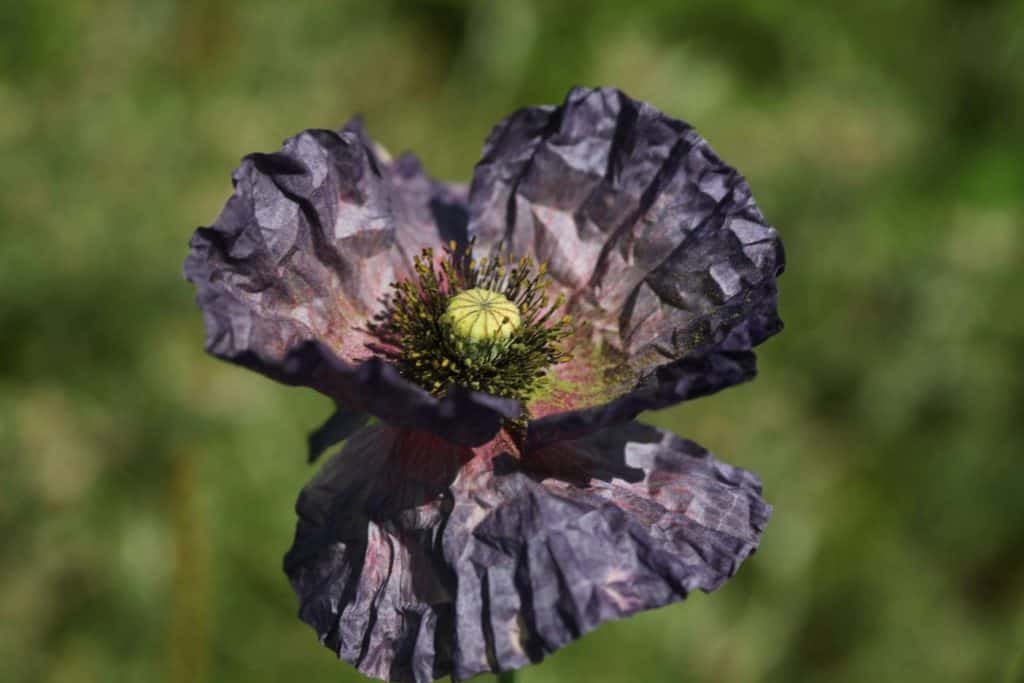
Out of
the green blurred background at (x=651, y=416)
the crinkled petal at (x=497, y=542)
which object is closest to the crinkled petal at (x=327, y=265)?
the crinkled petal at (x=497, y=542)

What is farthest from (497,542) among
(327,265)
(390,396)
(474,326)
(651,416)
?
(651,416)

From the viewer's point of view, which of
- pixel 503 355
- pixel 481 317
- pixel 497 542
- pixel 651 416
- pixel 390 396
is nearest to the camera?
pixel 390 396

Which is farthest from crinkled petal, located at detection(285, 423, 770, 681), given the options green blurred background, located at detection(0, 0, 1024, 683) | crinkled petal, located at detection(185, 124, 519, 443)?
green blurred background, located at detection(0, 0, 1024, 683)

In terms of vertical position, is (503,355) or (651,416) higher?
(503,355)

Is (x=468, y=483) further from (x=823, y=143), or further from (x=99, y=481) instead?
(x=823, y=143)

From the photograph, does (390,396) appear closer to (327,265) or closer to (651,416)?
(327,265)

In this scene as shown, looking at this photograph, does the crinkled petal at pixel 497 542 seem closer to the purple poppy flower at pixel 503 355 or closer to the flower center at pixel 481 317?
the purple poppy flower at pixel 503 355

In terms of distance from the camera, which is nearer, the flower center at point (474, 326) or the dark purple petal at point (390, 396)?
the dark purple petal at point (390, 396)

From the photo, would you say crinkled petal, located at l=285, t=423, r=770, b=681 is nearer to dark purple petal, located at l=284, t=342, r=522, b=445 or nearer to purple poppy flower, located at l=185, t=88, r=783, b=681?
purple poppy flower, located at l=185, t=88, r=783, b=681
